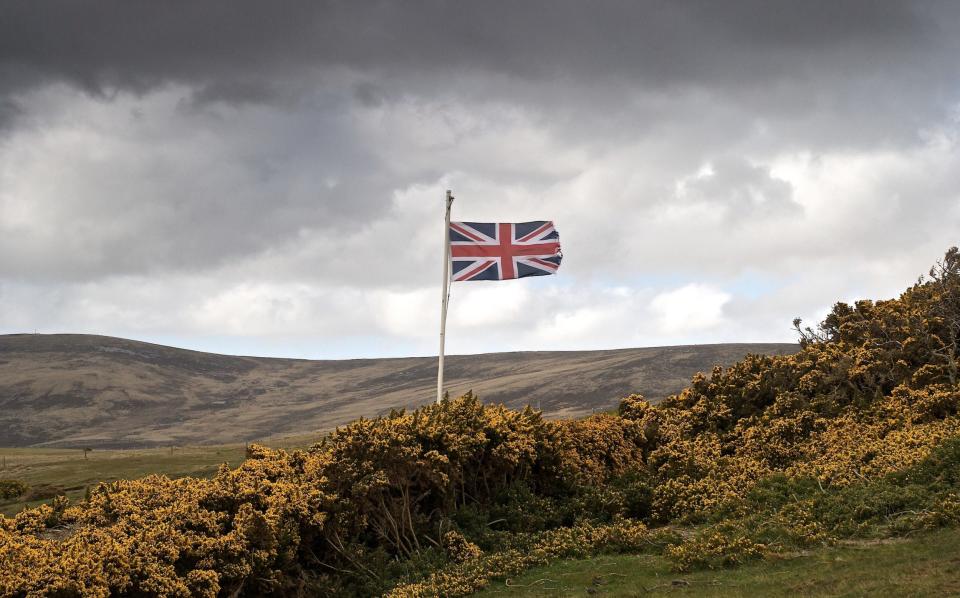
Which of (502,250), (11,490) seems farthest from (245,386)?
(502,250)

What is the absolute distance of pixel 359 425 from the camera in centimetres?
1475

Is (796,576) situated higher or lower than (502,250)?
lower

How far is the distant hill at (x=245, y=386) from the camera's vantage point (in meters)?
109

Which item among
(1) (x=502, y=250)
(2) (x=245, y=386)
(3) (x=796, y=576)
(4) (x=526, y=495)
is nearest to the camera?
(3) (x=796, y=576)

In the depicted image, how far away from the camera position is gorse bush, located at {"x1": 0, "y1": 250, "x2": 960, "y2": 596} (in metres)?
11.6

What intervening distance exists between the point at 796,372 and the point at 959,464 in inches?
286

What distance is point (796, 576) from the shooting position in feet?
32.2

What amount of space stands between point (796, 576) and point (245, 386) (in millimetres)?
168393

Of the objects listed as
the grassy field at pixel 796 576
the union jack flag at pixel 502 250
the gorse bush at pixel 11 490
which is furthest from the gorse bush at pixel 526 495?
the gorse bush at pixel 11 490

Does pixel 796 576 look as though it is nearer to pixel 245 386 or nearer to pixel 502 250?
pixel 502 250

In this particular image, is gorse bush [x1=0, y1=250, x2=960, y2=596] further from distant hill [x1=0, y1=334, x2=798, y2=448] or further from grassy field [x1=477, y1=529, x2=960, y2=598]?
distant hill [x1=0, y1=334, x2=798, y2=448]

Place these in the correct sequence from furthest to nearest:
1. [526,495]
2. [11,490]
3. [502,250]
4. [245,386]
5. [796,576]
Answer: [245,386], [11,490], [502,250], [526,495], [796,576]

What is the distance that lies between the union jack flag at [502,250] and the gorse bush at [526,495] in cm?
333

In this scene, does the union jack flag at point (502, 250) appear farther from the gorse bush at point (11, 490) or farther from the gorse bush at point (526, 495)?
the gorse bush at point (11, 490)
